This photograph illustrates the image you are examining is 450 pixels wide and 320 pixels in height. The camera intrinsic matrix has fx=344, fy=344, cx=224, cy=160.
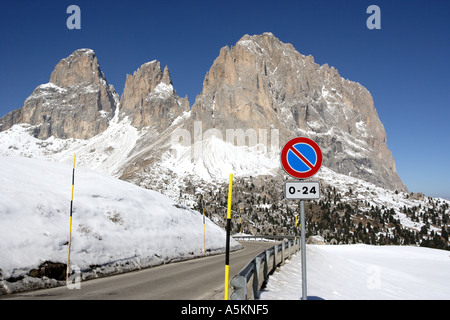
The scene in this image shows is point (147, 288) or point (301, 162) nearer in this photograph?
point (301, 162)

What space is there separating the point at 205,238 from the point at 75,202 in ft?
39.7

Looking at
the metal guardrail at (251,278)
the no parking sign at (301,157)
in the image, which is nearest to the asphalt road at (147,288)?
the metal guardrail at (251,278)

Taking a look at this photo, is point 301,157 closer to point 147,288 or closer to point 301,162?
point 301,162

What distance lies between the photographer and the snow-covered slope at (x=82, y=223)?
11.1 metres

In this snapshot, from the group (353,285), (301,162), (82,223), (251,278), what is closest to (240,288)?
(301,162)

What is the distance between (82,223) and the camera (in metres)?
14.1

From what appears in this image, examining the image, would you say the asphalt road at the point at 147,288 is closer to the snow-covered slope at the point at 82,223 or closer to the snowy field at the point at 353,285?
the snow-covered slope at the point at 82,223

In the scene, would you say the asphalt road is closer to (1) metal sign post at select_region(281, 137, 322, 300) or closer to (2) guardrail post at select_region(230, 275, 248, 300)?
(2) guardrail post at select_region(230, 275, 248, 300)

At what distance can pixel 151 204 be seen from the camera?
2141 centimetres

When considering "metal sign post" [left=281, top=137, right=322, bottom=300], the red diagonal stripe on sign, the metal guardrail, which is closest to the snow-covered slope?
the metal guardrail

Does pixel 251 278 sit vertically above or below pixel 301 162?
below

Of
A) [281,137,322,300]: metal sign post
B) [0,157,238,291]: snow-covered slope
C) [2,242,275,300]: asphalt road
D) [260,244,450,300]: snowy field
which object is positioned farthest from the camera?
[0,157,238,291]: snow-covered slope

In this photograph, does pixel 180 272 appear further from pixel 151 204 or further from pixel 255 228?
pixel 255 228

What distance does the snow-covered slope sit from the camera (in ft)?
36.5
